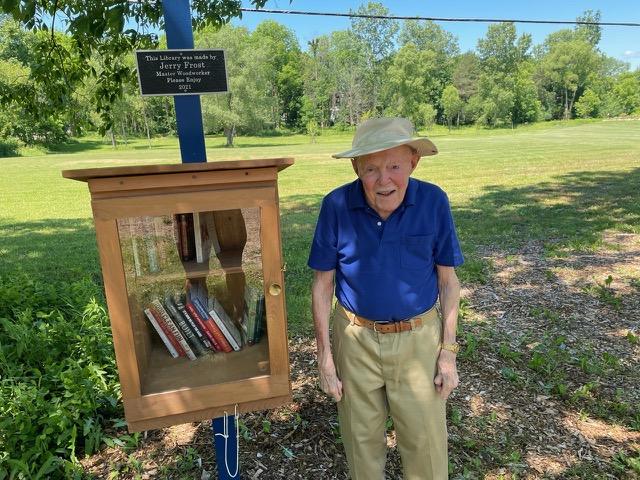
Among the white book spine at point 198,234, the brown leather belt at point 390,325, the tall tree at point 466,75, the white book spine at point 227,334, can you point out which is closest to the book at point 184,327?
the white book spine at point 227,334

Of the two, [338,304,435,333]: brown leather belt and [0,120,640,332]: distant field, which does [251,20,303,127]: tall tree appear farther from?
[338,304,435,333]: brown leather belt

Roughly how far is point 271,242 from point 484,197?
9.82 metres

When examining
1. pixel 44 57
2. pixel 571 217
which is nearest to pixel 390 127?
pixel 44 57

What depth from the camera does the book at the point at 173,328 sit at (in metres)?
1.94

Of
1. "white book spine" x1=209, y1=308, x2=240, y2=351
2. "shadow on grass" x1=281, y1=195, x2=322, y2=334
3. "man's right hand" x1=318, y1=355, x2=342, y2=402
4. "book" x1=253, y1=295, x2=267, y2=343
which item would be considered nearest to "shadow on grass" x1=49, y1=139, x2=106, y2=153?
"shadow on grass" x1=281, y1=195, x2=322, y2=334

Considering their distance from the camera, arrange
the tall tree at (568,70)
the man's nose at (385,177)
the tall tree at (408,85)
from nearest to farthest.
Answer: the man's nose at (385,177) < the tall tree at (408,85) < the tall tree at (568,70)

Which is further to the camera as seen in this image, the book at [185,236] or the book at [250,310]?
the book at [250,310]

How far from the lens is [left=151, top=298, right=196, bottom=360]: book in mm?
1941

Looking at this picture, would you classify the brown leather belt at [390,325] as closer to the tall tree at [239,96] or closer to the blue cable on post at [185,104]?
the blue cable on post at [185,104]

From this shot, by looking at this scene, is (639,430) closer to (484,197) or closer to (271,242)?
(271,242)

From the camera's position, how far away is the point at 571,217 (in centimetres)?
827

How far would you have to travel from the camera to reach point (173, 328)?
6.59 feet

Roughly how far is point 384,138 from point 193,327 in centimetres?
111

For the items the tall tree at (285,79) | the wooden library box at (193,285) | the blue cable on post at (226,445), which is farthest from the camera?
the tall tree at (285,79)
